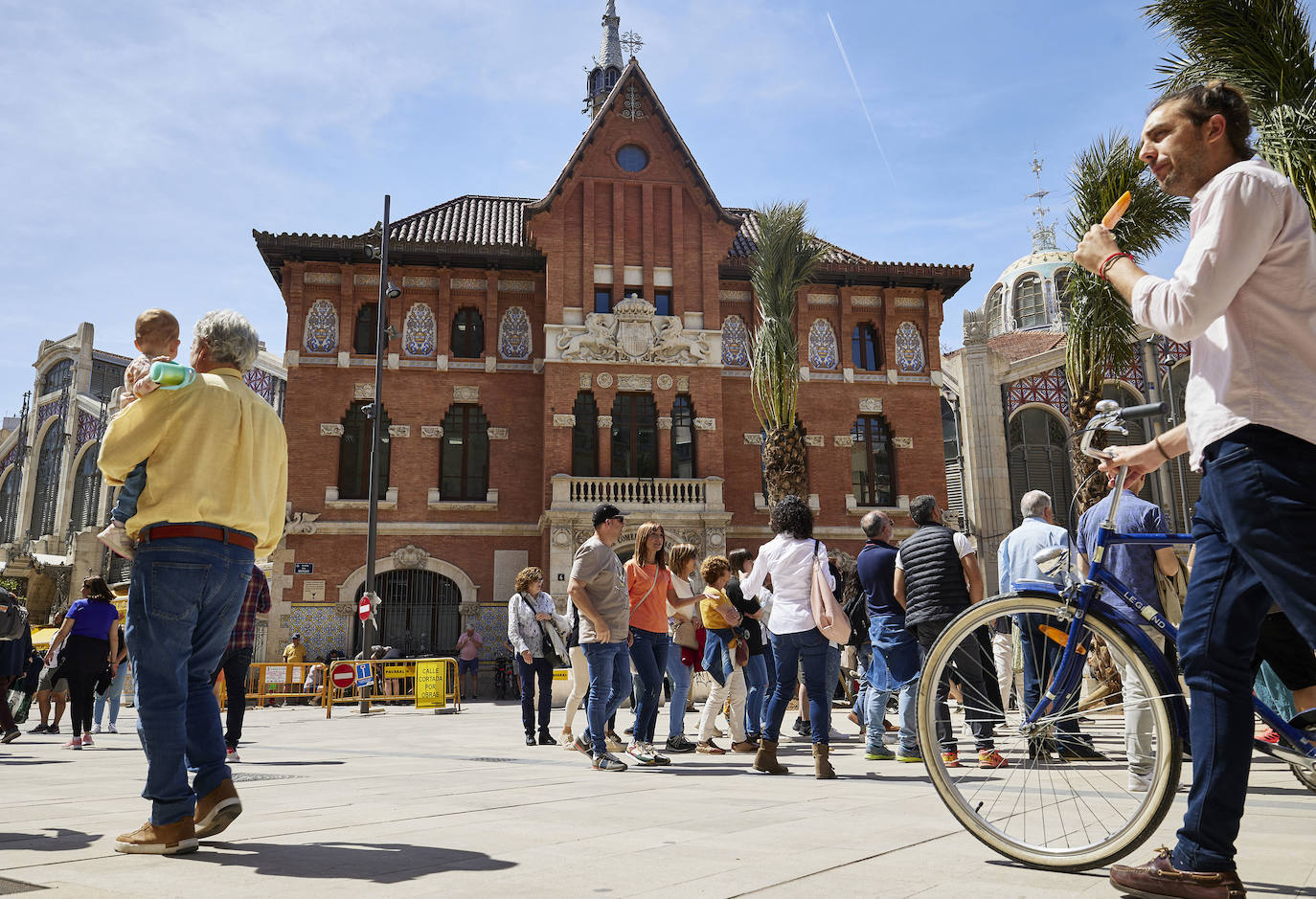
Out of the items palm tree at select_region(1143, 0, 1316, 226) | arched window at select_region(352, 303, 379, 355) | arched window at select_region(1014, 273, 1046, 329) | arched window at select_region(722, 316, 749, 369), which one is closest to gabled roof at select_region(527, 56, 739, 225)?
arched window at select_region(722, 316, 749, 369)

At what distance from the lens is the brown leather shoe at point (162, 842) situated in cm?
337

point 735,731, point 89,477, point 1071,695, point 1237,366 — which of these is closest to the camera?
point 1237,366

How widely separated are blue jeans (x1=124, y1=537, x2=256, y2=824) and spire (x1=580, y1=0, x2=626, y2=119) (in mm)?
53880

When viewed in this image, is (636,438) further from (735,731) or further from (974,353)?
(735,731)

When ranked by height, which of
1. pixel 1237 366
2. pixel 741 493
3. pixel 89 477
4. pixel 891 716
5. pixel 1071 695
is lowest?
pixel 891 716

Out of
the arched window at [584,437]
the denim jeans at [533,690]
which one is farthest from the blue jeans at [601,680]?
the arched window at [584,437]

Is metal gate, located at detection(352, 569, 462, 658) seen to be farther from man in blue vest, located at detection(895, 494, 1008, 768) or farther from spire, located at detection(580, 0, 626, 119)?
spire, located at detection(580, 0, 626, 119)

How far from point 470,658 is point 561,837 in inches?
783

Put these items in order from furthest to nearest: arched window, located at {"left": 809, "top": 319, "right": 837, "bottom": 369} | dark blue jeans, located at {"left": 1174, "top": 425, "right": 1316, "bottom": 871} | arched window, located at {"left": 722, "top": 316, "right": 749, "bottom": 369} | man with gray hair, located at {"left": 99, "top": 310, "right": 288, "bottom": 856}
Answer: arched window, located at {"left": 809, "top": 319, "right": 837, "bottom": 369} < arched window, located at {"left": 722, "top": 316, "right": 749, "bottom": 369} < man with gray hair, located at {"left": 99, "top": 310, "right": 288, "bottom": 856} < dark blue jeans, located at {"left": 1174, "top": 425, "right": 1316, "bottom": 871}

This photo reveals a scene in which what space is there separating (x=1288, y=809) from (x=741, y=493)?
22.1 m

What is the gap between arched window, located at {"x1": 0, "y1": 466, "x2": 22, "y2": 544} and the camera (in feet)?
174

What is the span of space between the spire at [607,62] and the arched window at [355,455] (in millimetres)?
33899

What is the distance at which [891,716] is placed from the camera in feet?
48.6

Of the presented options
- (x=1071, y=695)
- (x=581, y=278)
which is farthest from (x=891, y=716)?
(x=581, y=278)
